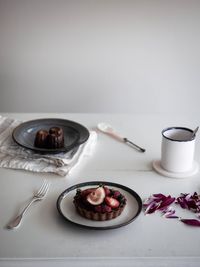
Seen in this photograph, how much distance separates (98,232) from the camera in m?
0.82

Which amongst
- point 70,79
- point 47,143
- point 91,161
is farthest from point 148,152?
point 70,79

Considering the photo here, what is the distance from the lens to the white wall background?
1946 mm

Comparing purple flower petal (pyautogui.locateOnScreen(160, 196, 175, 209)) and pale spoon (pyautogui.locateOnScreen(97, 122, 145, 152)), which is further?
pale spoon (pyautogui.locateOnScreen(97, 122, 145, 152))

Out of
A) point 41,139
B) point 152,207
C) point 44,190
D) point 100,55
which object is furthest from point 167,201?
point 100,55

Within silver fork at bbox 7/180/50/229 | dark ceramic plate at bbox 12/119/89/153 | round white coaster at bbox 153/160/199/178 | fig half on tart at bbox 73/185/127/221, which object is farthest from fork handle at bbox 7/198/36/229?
round white coaster at bbox 153/160/199/178

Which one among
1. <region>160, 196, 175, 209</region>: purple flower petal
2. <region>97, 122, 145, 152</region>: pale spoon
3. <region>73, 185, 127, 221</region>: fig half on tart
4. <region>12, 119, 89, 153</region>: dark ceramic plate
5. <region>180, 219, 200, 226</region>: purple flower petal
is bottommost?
<region>97, 122, 145, 152</region>: pale spoon

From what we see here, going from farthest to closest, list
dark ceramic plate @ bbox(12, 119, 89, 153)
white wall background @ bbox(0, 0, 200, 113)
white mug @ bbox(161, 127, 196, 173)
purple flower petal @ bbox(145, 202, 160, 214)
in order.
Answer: white wall background @ bbox(0, 0, 200, 113), dark ceramic plate @ bbox(12, 119, 89, 153), white mug @ bbox(161, 127, 196, 173), purple flower petal @ bbox(145, 202, 160, 214)

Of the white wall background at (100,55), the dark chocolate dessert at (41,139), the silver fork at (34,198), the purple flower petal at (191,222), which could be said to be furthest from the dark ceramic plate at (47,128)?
the white wall background at (100,55)

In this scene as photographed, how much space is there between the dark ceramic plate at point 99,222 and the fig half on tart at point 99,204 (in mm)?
12

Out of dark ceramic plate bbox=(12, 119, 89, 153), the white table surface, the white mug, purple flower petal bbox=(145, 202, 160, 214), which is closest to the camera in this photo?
the white table surface

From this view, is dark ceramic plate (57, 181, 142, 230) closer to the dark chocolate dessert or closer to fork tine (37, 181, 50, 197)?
fork tine (37, 181, 50, 197)

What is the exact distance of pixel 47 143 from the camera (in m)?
1.14

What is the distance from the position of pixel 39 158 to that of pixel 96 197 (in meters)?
0.30

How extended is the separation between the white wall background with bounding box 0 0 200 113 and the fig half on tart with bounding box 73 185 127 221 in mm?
1266
